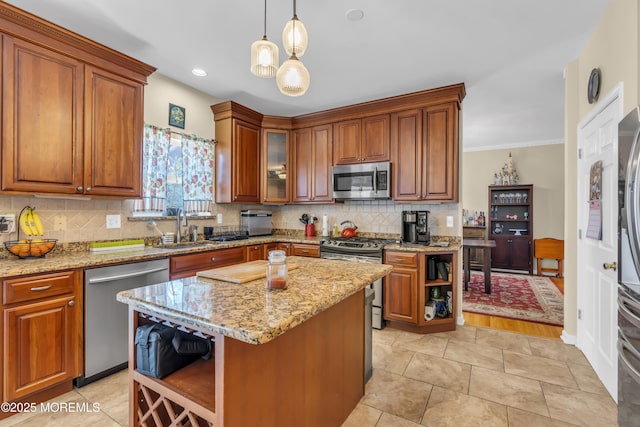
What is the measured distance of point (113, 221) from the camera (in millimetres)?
2797

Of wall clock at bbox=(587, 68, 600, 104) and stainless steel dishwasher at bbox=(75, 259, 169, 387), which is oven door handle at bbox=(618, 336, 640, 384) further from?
stainless steel dishwasher at bbox=(75, 259, 169, 387)

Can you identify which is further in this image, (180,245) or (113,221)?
(180,245)

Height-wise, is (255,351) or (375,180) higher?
(375,180)

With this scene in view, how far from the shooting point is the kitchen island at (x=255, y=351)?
1019 millimetres

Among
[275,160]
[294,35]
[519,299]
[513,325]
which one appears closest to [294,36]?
[294,35]

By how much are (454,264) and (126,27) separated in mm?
3645

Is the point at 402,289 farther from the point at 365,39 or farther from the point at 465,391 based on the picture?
the point at 365,39

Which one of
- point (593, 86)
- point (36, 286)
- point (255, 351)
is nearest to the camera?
point (255, 351)

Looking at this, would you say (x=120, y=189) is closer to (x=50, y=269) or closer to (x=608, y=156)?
(x=50, y=269)

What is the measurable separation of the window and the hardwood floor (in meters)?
3.42

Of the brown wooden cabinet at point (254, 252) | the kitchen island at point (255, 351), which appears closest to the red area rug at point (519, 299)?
the brown wooden cabinet at point (254, 252)

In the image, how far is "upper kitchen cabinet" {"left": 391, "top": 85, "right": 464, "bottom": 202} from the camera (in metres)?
3.28

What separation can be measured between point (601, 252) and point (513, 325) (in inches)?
57.5

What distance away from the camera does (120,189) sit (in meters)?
2.60
